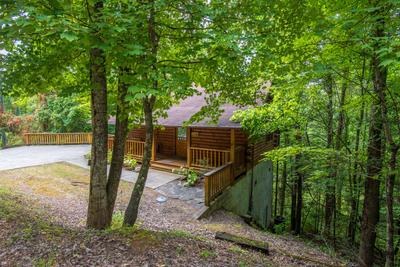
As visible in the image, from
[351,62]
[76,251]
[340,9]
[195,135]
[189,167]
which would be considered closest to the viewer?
[76,251]

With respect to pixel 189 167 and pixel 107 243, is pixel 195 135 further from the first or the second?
pixel 107 243

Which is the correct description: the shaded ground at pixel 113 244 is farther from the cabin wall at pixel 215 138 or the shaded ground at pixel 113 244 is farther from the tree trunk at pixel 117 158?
the cabin wall at pixel 215 138

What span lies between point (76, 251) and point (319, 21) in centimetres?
457

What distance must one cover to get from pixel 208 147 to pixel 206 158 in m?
0.80

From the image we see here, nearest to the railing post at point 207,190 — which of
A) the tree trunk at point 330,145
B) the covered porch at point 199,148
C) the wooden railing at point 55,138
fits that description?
the covered porch at point 199,148

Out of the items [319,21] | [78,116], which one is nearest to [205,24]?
[319,21]

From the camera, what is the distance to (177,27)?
161 inches

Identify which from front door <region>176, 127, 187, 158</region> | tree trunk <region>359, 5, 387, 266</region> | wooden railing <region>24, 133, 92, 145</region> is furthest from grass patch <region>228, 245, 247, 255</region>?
wooden railing <region>24, 133, 92, 145</region>

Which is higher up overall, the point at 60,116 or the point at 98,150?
the point at 60,116

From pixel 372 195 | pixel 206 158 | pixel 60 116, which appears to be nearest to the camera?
pixel 372 195

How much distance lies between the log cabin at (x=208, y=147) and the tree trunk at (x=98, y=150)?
3.72 meters

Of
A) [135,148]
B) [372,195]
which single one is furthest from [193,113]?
[372,195]

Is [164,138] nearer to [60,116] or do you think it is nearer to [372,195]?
[372,195]

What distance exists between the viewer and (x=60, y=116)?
20.2 metres
